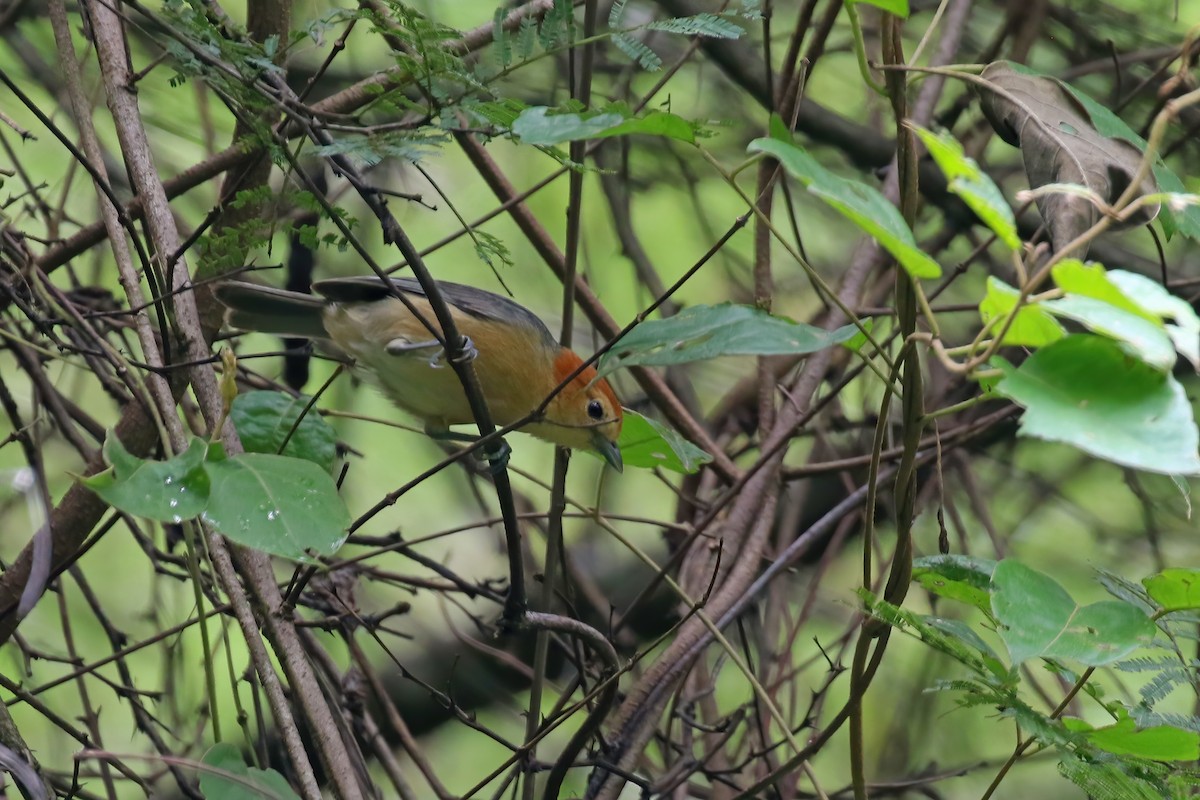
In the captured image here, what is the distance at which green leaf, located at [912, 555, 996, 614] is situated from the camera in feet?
6.40

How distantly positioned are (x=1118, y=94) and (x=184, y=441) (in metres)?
3.67

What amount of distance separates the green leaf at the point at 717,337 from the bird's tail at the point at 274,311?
2.30 metres

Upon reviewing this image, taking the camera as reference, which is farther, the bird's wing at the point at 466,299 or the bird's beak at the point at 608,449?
the bird's wing at the point at 466,299

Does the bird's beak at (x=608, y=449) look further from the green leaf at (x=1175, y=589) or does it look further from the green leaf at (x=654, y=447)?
the green leaf at (x=1175, y=589)

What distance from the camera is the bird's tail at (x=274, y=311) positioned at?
155 inches

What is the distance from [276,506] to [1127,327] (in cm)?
116

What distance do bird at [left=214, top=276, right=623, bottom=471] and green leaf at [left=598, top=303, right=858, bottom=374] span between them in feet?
5.88

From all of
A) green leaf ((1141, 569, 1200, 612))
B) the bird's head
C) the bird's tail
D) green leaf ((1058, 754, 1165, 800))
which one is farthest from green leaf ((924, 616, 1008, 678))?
the bird's tail

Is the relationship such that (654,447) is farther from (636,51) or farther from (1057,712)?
(1057,712)

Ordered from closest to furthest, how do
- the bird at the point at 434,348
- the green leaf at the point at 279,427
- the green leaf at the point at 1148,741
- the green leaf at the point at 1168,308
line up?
the green leaf at the point at 1168,308 < the green leaf at the point at 1148,741 < the green leaf at the point at 279,427 < the bird at the point at 434,348

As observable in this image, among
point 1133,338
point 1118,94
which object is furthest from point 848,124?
point 1133,338

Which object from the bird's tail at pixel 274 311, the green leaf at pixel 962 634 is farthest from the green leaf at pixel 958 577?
the bird's tail at pixel 274 311

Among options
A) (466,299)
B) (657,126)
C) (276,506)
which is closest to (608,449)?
(466,299)

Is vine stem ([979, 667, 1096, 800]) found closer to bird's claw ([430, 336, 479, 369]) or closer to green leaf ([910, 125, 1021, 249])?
green leaf ([910, 125, 1021, 249])
